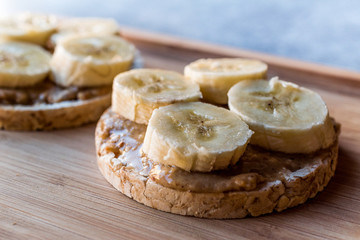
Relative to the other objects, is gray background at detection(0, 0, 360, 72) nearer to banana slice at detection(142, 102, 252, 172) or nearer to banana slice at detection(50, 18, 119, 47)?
banana slice at detection(50, 18, 119, 47)

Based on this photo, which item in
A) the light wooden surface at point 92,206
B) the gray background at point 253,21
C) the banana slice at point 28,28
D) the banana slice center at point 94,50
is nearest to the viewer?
the light wooden surface at point 92,206

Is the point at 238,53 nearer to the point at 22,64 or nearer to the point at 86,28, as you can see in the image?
the point at 86,28

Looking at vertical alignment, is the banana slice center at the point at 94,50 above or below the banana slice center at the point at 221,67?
below

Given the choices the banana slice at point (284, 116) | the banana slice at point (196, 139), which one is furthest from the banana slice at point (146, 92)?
the banana slice at point (284, 116)

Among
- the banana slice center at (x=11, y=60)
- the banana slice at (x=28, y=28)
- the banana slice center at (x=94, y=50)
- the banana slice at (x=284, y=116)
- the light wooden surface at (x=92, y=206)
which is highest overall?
the banana slice at (x=284, y=116)

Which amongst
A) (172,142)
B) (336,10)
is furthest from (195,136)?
(336,10)

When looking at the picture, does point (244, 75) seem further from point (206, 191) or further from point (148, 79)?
point (206, 191)

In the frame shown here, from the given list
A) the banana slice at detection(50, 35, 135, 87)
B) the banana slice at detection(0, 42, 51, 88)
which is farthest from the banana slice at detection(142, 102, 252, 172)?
the banana slice at detection(0, 42, 51, 88)

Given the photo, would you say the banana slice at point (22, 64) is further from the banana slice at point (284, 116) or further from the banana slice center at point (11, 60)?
the banana slice at point (284, 116)
